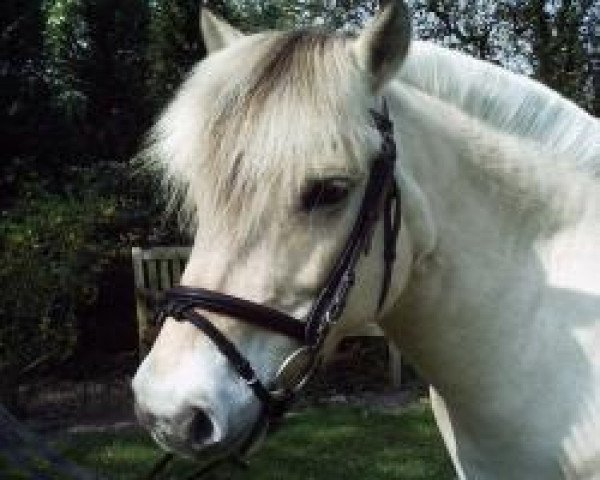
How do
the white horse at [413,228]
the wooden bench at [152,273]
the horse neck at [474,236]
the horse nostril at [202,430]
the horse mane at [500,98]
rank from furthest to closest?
the wooden bench at [152,273] < the horse mane at [500,98] < the horse neck at [474,236] < the white horse at [413,228] < the horse nostril at [202,430]

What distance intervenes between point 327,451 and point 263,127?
479 cm

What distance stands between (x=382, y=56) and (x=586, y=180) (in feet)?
2.56

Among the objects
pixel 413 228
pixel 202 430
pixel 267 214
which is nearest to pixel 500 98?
pixel 413 228

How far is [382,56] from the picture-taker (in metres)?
2.16

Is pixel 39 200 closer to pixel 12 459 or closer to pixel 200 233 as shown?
pixel 12 459

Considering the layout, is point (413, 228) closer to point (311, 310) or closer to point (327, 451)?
point (311, 310)

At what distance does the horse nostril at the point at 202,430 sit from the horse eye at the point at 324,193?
530 mm

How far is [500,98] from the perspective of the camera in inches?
99.8

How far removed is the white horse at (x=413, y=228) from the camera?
1.98 meters

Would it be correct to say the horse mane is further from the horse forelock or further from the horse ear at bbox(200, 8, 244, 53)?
the horse ear at bbox(200, 8, 244, 53)

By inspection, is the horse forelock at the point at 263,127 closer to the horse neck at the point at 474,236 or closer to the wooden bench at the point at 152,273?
the horse neck at the point at 474,236

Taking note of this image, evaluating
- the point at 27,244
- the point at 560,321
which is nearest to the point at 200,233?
the point at 560,321

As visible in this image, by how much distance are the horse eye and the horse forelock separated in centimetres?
3

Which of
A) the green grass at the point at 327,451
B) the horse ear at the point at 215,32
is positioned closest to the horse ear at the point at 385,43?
the horse ear at the point at 215,32
